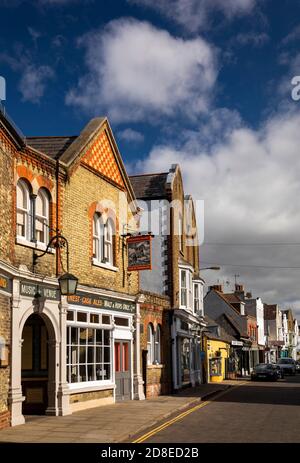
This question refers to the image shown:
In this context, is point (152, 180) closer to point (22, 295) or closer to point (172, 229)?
point (172, 229)

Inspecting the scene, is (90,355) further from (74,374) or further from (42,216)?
(42,216)

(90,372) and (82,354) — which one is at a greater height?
(82,354)

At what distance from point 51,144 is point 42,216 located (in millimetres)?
4351

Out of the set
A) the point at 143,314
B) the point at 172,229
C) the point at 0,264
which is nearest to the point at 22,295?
the point at 0,264

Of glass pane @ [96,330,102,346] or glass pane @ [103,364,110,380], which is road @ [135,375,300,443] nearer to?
glass pane @ [103,364,110,380]

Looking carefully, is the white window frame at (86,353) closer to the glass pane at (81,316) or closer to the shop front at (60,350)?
the shop front at (60,350)

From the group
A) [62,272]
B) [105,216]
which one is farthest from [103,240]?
[62,272]

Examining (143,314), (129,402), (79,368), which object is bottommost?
(129,402)

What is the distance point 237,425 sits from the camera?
15.7m

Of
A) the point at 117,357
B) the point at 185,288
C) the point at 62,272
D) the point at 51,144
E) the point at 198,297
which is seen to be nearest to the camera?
the point at 62,272

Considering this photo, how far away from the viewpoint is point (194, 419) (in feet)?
56.9

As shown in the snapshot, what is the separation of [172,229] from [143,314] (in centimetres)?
571

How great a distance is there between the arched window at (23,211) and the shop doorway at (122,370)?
737 cm
